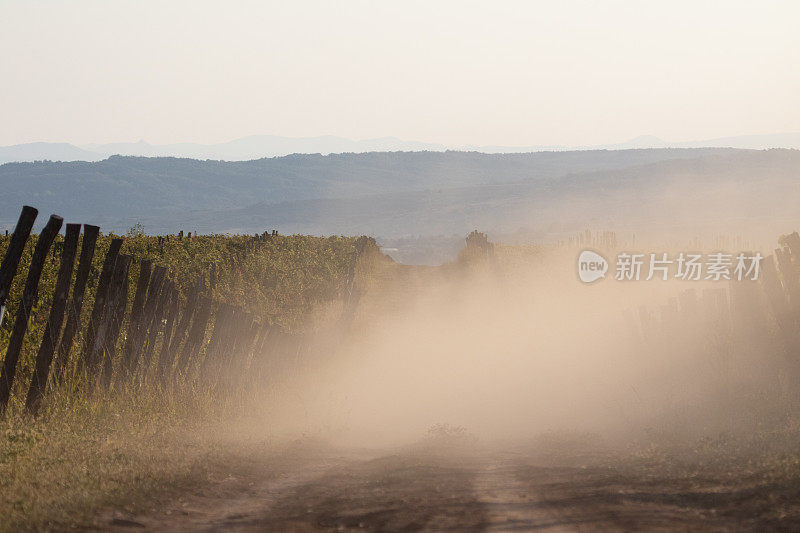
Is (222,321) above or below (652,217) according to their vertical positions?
below

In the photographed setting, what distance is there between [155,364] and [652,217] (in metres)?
177

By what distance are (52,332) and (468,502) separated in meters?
6.43

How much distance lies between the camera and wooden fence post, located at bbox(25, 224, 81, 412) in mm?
11297

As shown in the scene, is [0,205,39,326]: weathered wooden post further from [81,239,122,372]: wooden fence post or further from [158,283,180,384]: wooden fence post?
[158,283,180,384]: wooden fence post

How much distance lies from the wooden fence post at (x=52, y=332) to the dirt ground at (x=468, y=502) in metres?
3.06

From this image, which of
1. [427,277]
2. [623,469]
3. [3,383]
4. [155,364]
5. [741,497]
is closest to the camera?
[741,497]

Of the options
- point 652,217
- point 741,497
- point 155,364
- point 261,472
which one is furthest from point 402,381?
point 652,217

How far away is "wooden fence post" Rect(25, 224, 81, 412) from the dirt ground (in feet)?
10.1

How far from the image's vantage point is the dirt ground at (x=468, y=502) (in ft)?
22.9

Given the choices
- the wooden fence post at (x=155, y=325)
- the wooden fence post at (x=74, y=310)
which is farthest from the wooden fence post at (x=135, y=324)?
the wooden fence post at (x=74, y=310)

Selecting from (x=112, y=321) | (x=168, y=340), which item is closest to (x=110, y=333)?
(x=112, y=321)

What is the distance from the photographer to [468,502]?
25.6ft

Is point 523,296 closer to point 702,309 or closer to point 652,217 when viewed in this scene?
point 702,309

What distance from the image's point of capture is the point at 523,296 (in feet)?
97.6
